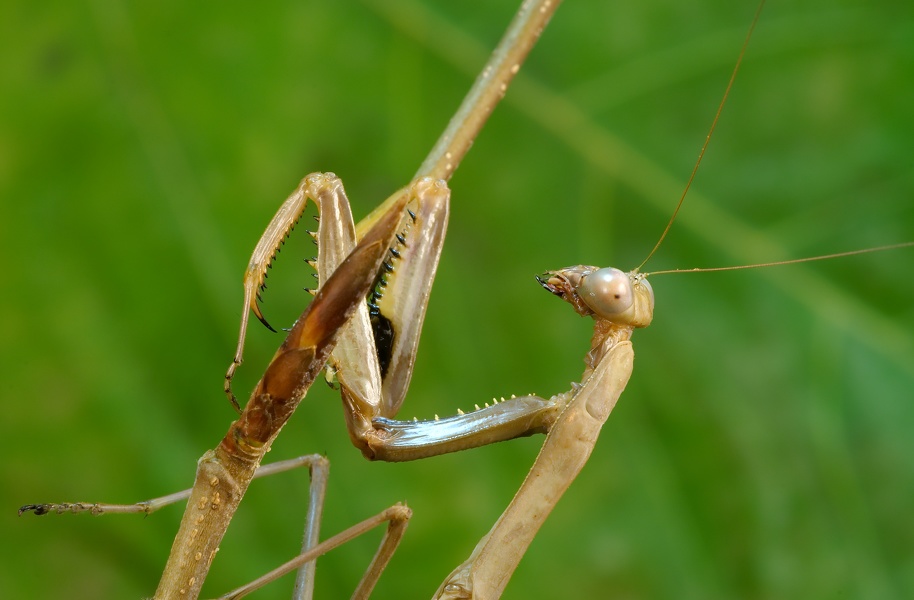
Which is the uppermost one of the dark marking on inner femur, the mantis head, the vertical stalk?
the vertical stalk

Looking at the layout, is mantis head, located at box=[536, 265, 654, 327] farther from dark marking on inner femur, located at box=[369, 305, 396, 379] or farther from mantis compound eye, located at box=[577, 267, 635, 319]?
dark marking on inner femur, located at box=[369, 305, 396, 379]

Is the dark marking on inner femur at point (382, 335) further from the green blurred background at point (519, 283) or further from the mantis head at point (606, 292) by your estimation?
the green blurred background at point (519, 283)

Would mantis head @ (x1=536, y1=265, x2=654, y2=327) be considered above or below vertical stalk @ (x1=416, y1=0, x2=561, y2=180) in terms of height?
below

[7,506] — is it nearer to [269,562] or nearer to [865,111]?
[269,562]

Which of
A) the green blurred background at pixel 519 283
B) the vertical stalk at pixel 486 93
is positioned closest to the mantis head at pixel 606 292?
the vertical stalk at pixel 486 93

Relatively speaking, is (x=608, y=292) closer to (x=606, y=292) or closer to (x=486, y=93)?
(x=606, y=292)

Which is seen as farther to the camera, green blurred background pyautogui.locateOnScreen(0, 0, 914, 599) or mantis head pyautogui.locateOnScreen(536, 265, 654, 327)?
green blurred background pyautogui.locateOnScreen(0, 0, 914, 599)

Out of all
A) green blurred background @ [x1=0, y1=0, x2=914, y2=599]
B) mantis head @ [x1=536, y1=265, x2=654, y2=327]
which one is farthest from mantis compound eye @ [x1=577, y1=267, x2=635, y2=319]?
green blurred background @ [x1=0, y1=0, x2=914, y2=599]
